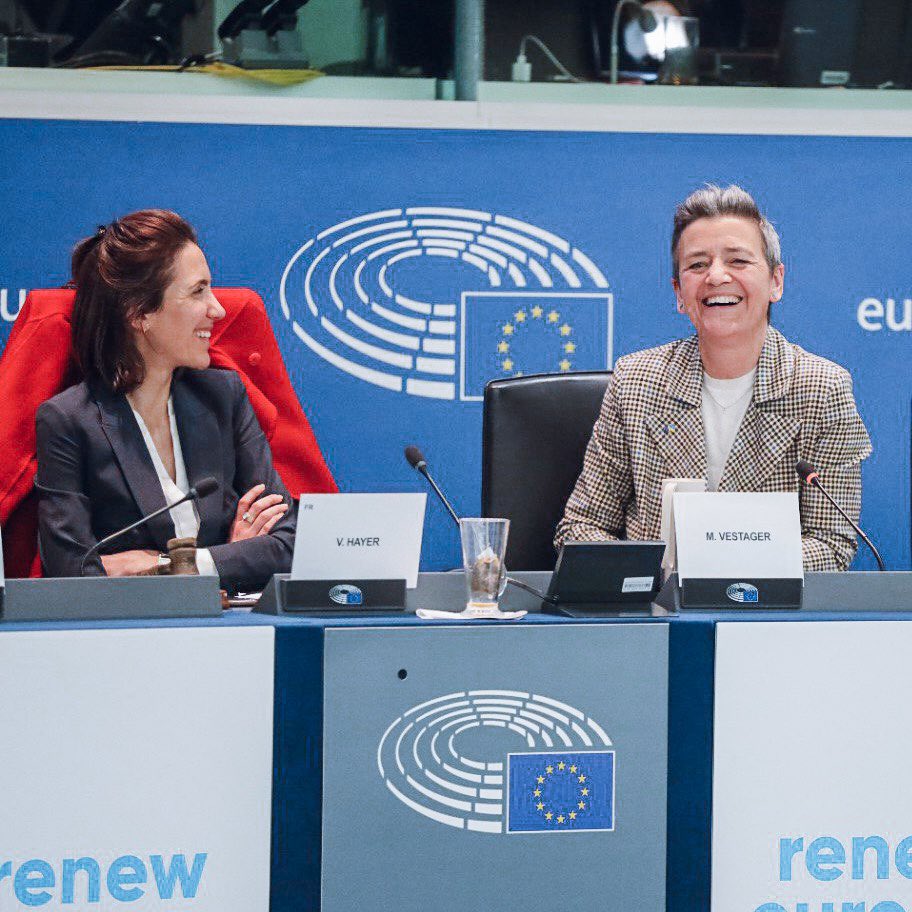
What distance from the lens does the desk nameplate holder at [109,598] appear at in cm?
177

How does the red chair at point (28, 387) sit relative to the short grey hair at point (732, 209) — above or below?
below

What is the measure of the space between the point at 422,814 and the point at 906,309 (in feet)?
8.22

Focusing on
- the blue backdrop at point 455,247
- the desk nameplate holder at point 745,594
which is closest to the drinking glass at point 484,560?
the desk nameplate holder at point 745,594

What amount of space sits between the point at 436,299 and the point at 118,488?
1243 mm

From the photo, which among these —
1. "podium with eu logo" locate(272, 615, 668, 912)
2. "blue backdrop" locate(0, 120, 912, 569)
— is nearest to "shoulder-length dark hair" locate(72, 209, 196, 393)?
"blue backdrop" locate(0, 120, 912, 569)

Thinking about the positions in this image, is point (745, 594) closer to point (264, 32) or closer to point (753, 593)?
point (753, 593)

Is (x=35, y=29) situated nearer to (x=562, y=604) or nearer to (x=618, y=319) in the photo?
(x=618, y=319)

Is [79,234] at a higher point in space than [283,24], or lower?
lower

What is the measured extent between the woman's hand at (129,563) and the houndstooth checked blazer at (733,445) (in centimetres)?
83

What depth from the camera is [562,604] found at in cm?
194

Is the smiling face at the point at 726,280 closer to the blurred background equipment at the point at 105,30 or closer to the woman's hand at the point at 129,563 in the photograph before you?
the woman's hand at the point at 129,563

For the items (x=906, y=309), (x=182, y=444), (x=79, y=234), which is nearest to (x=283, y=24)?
(x=79, y=234)

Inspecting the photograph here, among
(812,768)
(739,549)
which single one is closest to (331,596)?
(739,549)

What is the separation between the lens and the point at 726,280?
8.96ft
